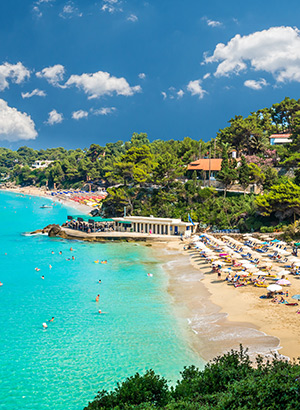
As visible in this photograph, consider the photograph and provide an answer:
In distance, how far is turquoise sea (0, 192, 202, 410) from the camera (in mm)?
18531

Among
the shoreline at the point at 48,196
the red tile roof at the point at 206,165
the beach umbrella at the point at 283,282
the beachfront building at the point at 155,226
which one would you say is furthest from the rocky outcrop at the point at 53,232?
the shoreline at the point at 48,196

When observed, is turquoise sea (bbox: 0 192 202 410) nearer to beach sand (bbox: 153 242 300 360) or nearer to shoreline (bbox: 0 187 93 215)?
beach sand (bbox: 153 242 300 360)

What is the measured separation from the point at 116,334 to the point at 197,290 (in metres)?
10.8

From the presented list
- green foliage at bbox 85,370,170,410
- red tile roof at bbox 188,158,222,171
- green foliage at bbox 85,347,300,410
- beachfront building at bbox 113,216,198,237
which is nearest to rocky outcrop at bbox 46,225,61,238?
beachfront building at bbox 113,216,198,237

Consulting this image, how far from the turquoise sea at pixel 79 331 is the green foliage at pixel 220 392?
21.1 feet

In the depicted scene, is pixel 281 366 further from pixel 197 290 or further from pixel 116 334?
pixel 197 290

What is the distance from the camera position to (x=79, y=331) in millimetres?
24297

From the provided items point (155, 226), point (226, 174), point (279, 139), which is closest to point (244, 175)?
point (226, 174)

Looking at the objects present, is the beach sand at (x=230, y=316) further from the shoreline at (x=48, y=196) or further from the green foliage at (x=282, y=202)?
the shoreline at (x=48, y=196)

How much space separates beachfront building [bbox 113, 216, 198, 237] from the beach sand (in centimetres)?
2163

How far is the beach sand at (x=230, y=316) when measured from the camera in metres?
21.4

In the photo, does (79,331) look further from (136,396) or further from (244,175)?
(244,175)

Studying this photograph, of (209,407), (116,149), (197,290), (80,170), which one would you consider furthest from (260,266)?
(116,149)

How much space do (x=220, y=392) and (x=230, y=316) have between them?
1504cm
